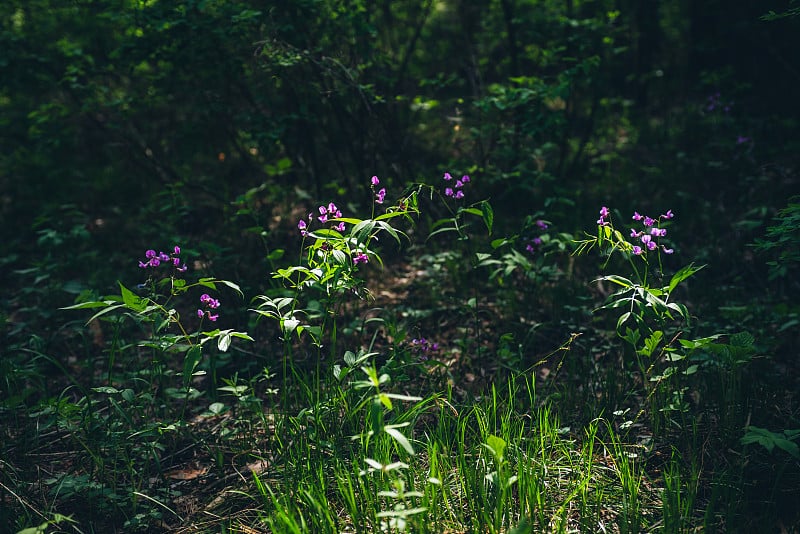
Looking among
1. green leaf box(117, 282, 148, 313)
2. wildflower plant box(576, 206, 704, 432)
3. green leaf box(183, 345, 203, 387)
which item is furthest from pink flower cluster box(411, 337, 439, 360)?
green leaf box(117, 282, 148, 313)

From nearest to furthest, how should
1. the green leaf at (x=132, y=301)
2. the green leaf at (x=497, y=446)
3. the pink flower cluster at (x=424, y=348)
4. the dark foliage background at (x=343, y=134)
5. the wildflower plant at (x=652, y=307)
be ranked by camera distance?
the green leaf at (x=497, y=446)
the green leaf at (x=132, y=301)
the wildflower plant at (x=652, y=307)
the pink flower cluster at (x=424, y=348)
the dark foliage background at (x=343, y=134)

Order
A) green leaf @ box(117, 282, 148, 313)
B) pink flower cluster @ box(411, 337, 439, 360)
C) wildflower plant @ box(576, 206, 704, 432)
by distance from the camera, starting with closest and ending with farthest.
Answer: green leaf @ box(117, 282, 148, 313) → wildflower plant @ box(576, 206, 704, 432) → pink flower cluster @ box(411, 337, 439, 360)

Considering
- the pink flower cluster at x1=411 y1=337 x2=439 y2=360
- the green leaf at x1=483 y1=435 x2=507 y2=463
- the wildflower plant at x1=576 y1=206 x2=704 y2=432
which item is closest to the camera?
the green leaf at x1=483 y1=435 x2=507 y2=463

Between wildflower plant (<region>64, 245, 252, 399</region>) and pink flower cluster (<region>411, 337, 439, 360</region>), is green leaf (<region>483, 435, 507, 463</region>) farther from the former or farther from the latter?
pink flower cluster (<region>411, 337, 439, 360</region>)

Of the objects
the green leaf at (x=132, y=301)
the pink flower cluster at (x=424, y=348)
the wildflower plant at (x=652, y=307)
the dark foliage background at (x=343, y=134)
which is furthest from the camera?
the dark foliage background at (x=343, y=134)

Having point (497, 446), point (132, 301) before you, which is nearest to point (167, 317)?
point (132, 301)

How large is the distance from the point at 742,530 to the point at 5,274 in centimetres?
492

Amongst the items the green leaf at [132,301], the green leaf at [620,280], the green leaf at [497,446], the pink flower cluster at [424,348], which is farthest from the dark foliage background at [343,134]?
the green leaf at [497,446]

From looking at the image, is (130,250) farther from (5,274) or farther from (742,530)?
(742,530)

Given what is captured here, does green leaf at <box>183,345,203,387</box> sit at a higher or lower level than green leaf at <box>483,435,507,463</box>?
higher

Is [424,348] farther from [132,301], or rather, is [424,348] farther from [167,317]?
[132,301]

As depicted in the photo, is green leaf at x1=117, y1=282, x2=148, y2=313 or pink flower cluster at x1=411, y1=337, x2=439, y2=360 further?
pink flower cluster at x1=411, y1=337, x2=439, y2=360

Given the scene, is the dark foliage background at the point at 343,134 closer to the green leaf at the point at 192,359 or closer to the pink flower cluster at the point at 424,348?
the pink flower cluster at the point at 424,348

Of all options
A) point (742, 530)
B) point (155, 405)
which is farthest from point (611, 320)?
point (155, 405)
